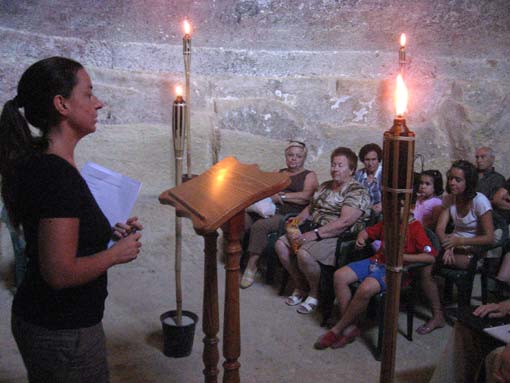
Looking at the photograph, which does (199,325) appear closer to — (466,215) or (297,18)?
(466,215)

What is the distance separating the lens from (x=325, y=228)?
3961 millimetres

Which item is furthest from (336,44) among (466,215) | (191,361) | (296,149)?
(191,361)

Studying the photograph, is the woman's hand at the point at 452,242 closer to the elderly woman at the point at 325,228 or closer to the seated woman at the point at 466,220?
the seated woman at the point at 466,220

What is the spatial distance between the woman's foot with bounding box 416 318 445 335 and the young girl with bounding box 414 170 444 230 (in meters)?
0.77

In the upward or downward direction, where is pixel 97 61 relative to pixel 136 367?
upward

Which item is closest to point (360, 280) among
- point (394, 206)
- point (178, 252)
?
point (178, 252)

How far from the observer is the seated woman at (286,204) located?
4.47 meters

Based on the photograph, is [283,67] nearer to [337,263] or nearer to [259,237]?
[259,237]

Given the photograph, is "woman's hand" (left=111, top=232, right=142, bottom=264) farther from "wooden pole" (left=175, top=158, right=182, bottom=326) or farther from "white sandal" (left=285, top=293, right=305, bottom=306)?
"white sandal" (left=285, top=293, right=305, bottom=306)

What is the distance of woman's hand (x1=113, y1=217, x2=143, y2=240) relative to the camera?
175 centimetres

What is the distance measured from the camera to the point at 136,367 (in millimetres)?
3064

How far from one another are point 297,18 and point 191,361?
13.7ft

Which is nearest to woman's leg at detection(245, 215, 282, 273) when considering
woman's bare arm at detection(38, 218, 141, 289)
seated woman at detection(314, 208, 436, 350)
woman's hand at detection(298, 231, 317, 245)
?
woman's hand at detection(298, 231, 317, 245)

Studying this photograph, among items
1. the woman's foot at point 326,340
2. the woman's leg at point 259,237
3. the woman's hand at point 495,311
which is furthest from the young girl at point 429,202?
the woman's hand at point 495,311
